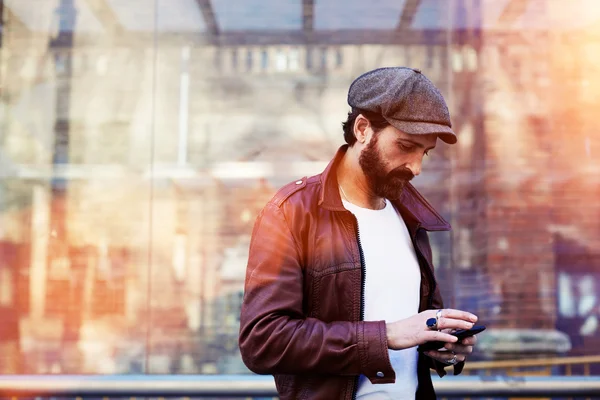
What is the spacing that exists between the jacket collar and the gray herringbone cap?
0.25 m

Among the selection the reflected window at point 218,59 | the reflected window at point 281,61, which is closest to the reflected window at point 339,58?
the reflected window at point 281,61

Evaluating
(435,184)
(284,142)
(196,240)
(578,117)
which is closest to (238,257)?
(196,240)

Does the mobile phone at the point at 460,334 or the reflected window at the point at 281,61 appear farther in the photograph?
the reflected window at the point at 281,61

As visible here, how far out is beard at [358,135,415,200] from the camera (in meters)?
2.32

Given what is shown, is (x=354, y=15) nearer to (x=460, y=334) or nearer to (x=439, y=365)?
(x=439, y=365)

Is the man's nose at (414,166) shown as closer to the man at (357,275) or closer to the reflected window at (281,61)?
the man at (357,275)

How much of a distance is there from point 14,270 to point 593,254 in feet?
14.6

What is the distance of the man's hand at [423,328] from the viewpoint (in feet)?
6.65

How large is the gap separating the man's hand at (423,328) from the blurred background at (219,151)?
11.7ft

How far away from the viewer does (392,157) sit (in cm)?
231

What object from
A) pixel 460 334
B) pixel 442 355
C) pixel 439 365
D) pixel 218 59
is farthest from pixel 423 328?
pixel 218 59

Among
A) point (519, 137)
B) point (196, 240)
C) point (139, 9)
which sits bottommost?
point (196, 240)

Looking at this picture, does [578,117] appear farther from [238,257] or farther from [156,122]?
[156,122]

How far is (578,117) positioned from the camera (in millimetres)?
5559
